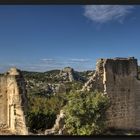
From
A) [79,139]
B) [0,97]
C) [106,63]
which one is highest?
[106,63]

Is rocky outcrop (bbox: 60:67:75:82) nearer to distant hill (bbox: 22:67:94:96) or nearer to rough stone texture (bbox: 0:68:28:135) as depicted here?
distant hill (bbox: 22:67:94:96)

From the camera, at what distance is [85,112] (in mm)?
12211

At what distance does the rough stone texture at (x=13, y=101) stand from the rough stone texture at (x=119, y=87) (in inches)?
80.4

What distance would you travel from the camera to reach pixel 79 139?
881 centimetres

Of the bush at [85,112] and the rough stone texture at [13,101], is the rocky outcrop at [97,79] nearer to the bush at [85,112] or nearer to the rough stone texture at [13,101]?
the bush at [85,112]

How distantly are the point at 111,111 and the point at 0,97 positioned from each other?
108 inches

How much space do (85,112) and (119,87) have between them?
1.43 meters

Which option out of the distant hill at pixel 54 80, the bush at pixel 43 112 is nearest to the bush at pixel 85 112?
the bush at pixel 43 112

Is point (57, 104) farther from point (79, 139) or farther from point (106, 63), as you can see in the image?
point (79, 139)

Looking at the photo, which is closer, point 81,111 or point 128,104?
point 81,111

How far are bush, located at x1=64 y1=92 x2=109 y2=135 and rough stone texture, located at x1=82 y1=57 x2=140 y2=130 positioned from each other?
55 cm

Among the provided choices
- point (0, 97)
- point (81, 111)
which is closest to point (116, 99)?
point (81, 111)

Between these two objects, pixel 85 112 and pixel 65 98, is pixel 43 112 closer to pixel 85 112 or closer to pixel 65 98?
pixel 65 98

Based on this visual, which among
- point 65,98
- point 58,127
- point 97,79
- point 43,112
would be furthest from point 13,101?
point 97,79
